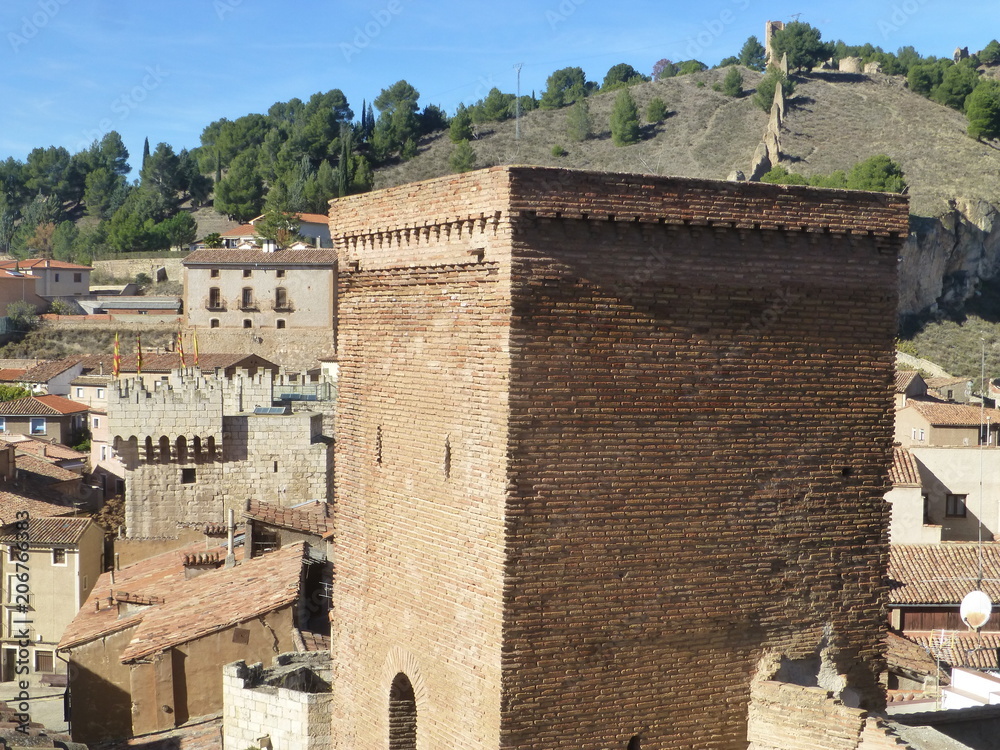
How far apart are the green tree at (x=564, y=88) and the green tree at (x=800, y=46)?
56.4 feet

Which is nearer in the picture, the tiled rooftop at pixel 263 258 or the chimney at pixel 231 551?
the chimney at pixel 231 551

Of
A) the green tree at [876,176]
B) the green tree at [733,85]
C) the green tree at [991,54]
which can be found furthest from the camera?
the green tree at [991,54]

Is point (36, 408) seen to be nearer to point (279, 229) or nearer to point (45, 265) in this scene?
point (279, 229)

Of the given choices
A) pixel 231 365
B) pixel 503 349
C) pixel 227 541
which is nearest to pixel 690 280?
pixel 503 349

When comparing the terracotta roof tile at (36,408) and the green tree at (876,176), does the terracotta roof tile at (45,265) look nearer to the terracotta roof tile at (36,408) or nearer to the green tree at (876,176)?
the terracotta roof tile at (36,408)

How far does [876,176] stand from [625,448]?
206ft

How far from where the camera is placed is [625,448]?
862 cm

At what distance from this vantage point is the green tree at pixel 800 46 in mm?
104812

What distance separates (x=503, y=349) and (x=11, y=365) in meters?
56.7

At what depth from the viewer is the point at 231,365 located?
48.3 m

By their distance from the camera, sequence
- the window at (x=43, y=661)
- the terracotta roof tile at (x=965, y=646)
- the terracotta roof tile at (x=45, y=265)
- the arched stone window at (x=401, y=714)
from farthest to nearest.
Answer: the terracotta roof tile at (x=45, y=265), the window at (x=43, y=661), the terracotta roof tile at (x=965, y=646), the arched stone window at (x=401, y=714)

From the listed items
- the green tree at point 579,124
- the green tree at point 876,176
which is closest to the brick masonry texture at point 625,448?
the green tree at point 876,176

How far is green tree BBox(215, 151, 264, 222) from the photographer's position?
87.6m

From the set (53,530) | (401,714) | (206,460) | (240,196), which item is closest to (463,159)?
(240,196)
